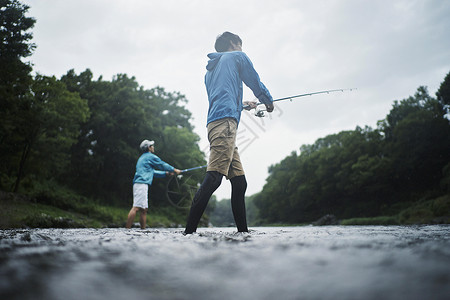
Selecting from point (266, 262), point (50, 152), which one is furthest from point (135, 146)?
Result: point (266, 262)

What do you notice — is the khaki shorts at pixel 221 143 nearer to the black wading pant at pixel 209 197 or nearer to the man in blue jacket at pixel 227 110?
the man in blue jacket at pixel 227 110

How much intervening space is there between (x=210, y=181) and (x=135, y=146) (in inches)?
1176

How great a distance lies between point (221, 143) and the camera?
14.0ft

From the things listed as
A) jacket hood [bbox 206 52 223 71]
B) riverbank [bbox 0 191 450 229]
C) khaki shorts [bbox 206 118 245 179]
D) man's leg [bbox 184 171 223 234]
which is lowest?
riverbank [bbox 0 191 450 229]

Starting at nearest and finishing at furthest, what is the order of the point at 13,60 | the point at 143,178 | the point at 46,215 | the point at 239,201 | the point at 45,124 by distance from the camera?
the point at 239,201, the point at 143,178, the point at 46,215, the point at 13,60, the point at 45,124

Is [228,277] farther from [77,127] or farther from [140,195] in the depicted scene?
[77,127]

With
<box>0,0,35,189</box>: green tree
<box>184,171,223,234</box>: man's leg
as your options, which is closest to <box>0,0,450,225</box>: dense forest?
<box>0,0,35,189</box>: green tree

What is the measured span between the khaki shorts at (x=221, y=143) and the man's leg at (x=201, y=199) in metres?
0.10

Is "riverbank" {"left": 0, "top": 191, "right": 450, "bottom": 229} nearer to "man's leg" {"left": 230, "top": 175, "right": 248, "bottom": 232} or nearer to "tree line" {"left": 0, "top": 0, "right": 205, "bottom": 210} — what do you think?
"tree line" {"left": 0, "top": 0, "right": 205, "bottom": 210}

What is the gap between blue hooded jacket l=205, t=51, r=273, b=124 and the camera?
4367 mm

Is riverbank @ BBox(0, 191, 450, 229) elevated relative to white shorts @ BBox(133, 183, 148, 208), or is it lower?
lower

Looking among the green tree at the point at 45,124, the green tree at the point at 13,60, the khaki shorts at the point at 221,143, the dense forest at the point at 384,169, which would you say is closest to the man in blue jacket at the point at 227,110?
the khaki shorts at the point at 221,143

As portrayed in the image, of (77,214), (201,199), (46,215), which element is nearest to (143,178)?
(46,215)

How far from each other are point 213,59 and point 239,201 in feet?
6.57
